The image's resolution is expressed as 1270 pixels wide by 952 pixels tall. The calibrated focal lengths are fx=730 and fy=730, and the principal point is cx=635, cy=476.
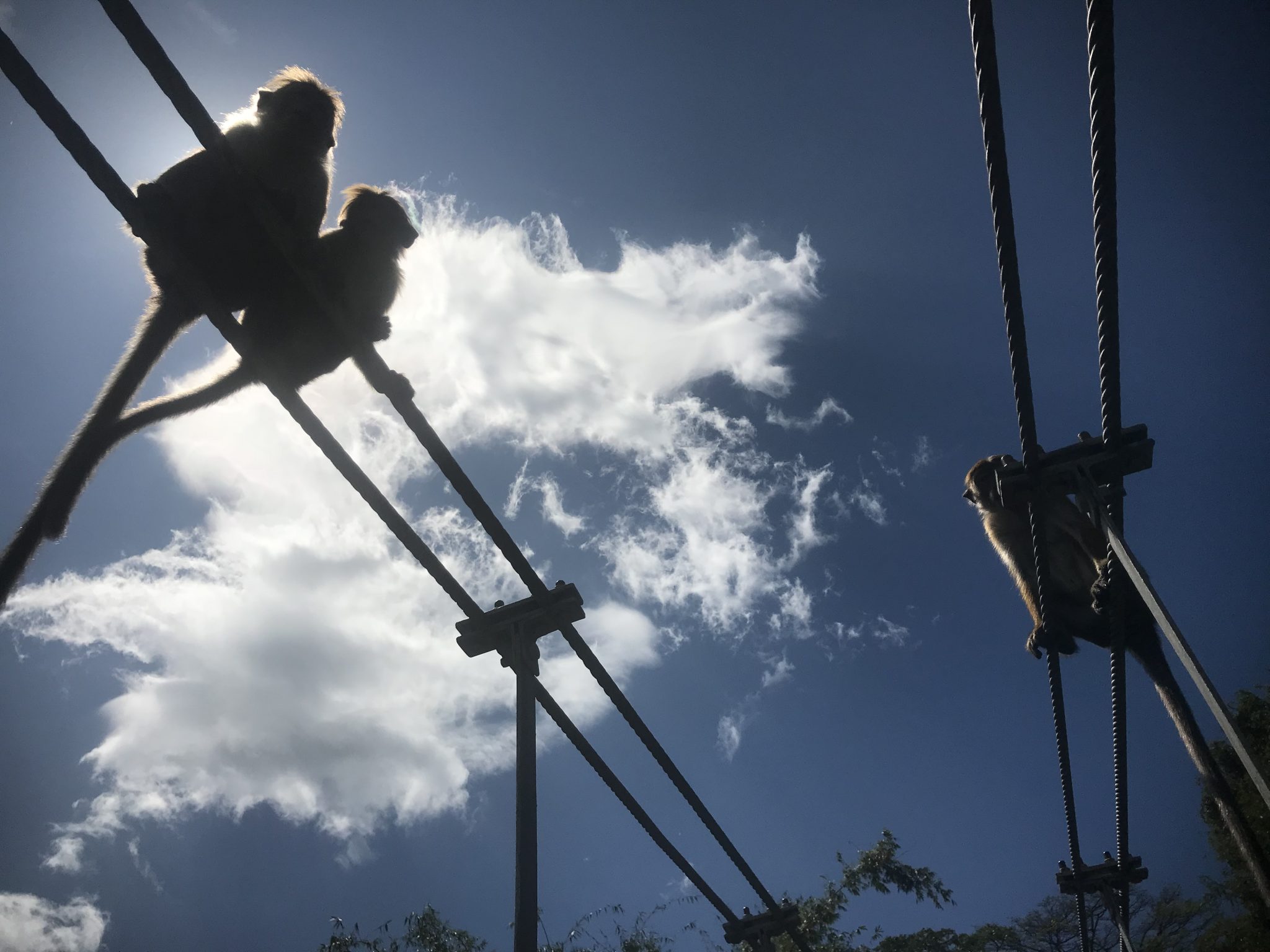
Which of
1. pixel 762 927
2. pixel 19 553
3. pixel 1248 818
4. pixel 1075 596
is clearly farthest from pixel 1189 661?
pixel 1248 818

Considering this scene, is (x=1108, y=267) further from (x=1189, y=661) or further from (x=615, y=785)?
(x=615, y=785)

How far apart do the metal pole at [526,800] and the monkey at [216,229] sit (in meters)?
2.09

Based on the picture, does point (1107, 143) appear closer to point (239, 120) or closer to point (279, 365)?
point (279, 365)

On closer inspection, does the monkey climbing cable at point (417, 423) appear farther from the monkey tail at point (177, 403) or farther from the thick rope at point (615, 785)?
the monkey tail at point (177, 403)

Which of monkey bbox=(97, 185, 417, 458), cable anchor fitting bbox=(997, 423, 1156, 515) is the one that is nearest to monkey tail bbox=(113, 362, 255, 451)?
monkey bbox=(97, 185, 417, 458)

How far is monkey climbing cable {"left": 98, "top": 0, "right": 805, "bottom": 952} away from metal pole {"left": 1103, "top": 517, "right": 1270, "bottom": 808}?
2553 millimetres

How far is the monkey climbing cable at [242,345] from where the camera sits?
6.52ft

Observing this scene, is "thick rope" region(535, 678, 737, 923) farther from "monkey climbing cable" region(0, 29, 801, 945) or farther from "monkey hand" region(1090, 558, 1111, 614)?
"monkey hand" region(1090, 558, 1111, 614)

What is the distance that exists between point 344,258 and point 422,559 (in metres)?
1.62

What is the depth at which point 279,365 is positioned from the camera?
3459 mm

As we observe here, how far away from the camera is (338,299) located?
313cm

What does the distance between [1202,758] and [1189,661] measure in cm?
292

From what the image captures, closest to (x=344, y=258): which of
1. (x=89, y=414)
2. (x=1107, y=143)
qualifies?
(x=89, y=414)

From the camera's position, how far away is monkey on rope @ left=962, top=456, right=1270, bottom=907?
4.51m
